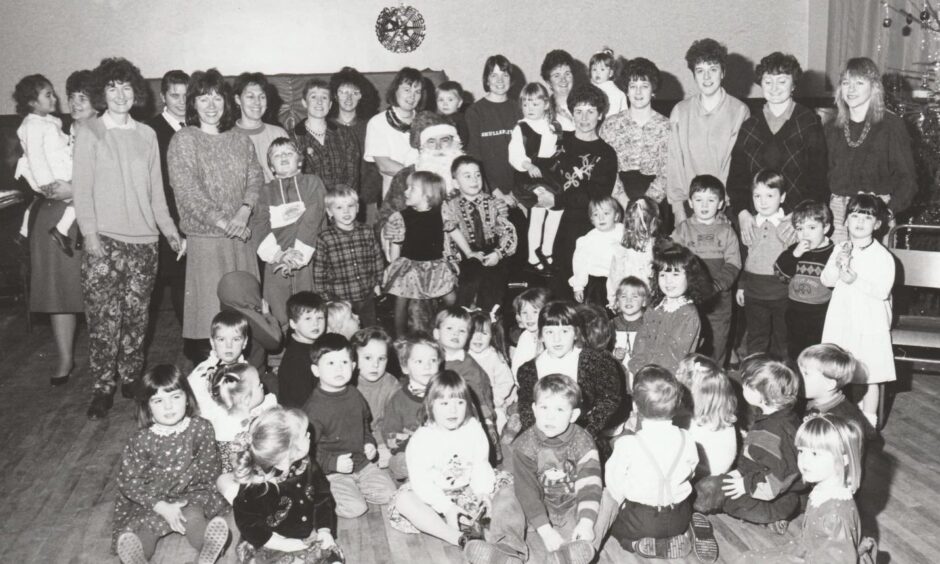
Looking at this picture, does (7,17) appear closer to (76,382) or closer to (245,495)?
(76,382)

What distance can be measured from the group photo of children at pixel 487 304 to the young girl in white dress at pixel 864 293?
0.01 m

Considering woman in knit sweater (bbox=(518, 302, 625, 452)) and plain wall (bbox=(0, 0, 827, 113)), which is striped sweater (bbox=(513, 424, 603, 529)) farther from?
plain wall (bbox=(0, 0, 827, 113))

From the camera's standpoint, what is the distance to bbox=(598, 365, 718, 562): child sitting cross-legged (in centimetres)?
342

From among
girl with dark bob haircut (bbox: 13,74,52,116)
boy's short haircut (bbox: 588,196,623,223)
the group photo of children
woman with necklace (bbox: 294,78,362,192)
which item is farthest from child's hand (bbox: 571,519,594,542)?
girl with dark bob haircut (bbox: 13,74,52,116)

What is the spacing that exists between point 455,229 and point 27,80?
2.84m

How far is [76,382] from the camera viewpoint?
561cm

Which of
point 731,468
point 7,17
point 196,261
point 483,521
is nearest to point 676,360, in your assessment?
point 731,468

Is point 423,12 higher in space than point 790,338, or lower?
higher

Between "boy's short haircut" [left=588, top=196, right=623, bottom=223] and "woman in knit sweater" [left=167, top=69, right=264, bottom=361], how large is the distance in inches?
72.3

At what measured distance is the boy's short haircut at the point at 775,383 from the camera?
3.76 metres

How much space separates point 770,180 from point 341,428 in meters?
2.54

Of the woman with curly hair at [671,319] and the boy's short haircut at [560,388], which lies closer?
the boy's short haircut at [560,388]

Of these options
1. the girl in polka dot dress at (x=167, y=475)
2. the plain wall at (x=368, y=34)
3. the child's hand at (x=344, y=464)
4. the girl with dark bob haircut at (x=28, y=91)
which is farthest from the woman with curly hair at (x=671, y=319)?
the plain wall at (x=368, y=34)

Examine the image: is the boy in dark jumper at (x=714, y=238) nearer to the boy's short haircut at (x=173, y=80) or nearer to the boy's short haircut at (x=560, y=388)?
the boy's short haircut at (x=560, y=388)
